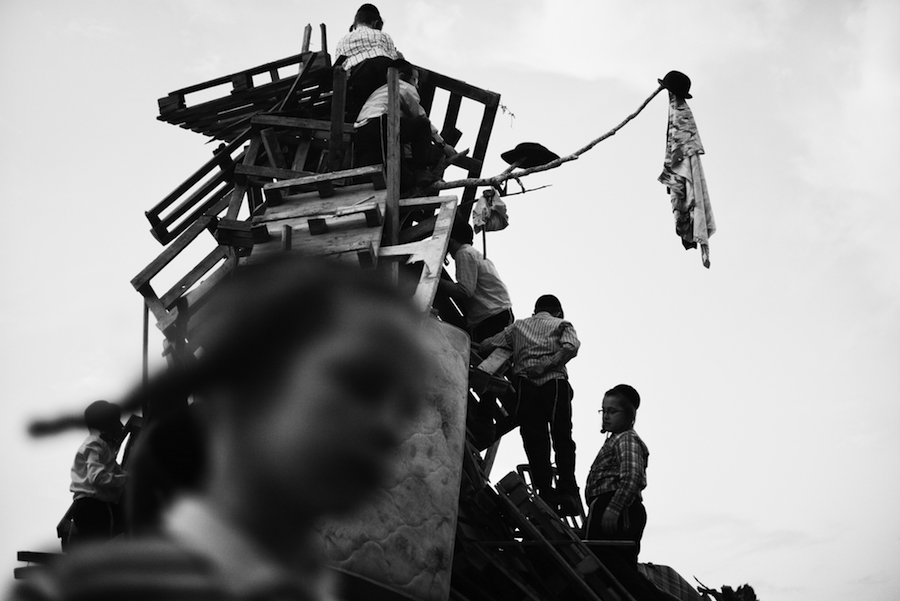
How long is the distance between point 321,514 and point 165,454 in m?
1.15

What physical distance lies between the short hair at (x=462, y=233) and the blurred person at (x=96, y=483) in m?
4.66

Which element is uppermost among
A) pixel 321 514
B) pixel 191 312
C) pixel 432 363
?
pixel 191 312

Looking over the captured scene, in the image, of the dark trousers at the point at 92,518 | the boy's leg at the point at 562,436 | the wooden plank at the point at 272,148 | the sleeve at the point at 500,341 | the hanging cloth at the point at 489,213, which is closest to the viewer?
the dark trousers at the point at 92,518

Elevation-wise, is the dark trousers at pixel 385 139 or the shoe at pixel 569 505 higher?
the dark trousers at pixel 385 139

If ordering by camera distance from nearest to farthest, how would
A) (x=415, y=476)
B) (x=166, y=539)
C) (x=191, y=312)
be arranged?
(x=166, y=539)
(x=415, y=476)
(x=191, y=312)

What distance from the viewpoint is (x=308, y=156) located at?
34.4 feet

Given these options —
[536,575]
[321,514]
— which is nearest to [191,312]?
[321,514]

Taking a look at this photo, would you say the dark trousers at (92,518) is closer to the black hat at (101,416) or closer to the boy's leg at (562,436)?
the black hat at (101,416)

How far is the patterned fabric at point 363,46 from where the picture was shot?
35.6 feet

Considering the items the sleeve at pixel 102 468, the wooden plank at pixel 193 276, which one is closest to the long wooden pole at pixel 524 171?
the wooden plank at pixel 193 276

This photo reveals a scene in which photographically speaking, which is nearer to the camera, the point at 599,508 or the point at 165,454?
the point at 165,454

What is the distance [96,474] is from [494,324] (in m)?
4.71

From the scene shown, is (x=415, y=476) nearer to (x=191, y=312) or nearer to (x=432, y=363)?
(x=432, y=363)

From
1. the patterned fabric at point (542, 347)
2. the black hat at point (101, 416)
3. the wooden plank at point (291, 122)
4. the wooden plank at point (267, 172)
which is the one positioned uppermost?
the wooden plank at point (291, 122)
